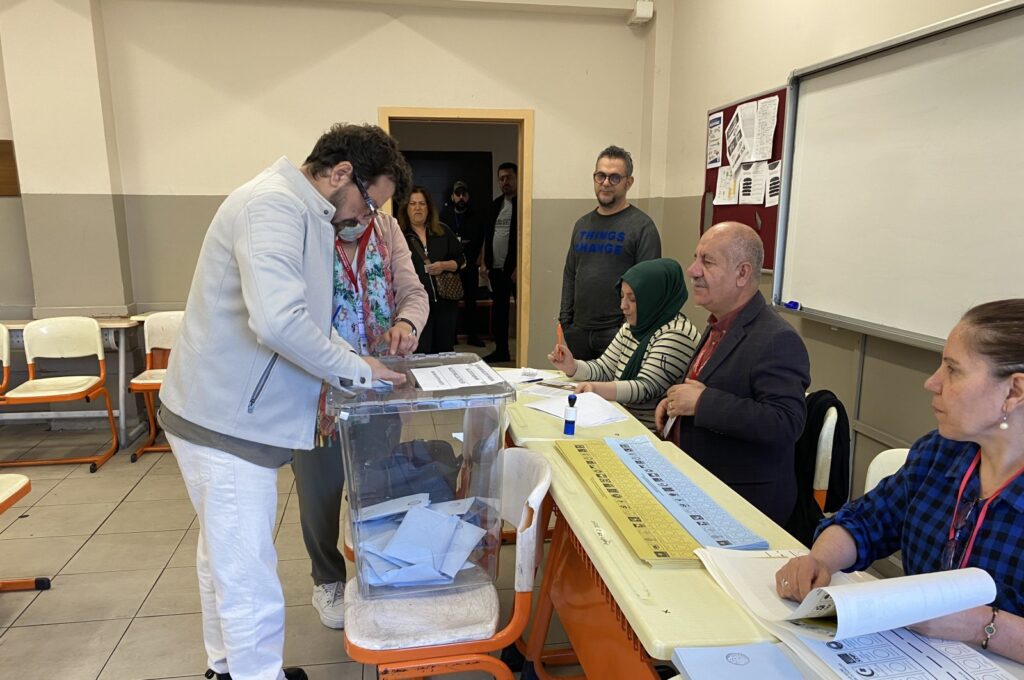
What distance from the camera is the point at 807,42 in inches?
108

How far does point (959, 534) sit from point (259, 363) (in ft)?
4.59

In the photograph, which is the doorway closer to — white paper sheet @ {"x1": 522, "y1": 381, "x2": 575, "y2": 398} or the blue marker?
white paper sheet @ {"x1": 522, "y1": 381, "x2": 575, "y2": 398}

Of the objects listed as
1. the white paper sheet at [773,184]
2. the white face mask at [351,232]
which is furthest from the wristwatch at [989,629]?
the white paper sheet at [773,184]

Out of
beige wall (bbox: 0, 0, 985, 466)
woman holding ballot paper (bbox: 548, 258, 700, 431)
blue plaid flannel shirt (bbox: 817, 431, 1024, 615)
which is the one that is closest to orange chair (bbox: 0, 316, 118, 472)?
beige wall (bbox: 0, 0, 985, 466)

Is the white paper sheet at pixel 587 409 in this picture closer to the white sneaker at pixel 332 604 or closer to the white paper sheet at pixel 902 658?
the white sneaker at pixel 332 604

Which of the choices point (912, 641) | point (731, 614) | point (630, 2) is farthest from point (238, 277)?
point (630, 2)

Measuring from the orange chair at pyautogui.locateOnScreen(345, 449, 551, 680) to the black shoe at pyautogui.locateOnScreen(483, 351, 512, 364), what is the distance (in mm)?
4602

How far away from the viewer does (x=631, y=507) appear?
53.6 inches

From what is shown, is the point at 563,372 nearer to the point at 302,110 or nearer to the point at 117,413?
the point at 302,110

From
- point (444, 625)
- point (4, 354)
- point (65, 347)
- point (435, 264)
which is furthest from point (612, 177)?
point (4, 354)

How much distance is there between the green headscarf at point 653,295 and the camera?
230 centimetres

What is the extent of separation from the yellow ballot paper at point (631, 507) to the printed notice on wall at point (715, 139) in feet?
7.45

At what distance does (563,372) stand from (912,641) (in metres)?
1.74

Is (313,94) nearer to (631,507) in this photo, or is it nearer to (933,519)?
(631,507)
